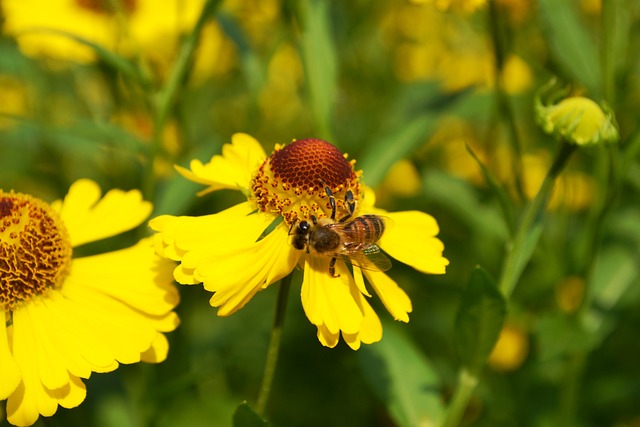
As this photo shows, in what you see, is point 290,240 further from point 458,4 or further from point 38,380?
point 458,4

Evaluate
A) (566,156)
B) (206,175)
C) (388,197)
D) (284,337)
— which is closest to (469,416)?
(284,337)

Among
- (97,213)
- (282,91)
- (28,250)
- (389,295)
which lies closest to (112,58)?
(97,213)

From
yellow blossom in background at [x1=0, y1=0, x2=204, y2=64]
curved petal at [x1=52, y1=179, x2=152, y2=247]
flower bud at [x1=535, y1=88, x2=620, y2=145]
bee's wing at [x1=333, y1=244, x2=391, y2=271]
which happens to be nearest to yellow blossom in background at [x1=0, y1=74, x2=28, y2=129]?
yellow blossom in background at [x1=0, y1=0, x2=204, y2=64]

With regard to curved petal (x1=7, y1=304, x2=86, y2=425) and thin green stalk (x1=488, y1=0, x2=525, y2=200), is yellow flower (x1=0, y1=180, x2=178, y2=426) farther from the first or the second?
thin green stalk (x1=488, y1=0, x2=525, y2=200)

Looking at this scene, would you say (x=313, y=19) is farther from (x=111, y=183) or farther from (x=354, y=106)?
(x=354, y=106)

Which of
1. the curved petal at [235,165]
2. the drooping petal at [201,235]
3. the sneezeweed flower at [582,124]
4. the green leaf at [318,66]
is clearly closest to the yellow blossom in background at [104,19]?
the green leaf at [318,66]

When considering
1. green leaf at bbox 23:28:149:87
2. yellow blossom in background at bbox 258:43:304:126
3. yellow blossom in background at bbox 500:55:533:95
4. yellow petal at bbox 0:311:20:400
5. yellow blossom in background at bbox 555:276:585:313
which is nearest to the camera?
yellow petal at bbox 0:311:20:400

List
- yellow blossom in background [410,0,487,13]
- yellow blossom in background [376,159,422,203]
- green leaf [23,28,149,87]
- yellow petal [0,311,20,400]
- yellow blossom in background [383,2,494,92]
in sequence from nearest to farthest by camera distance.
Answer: yellow petal [0,311,20,400] → green leaf [23,28,149,87] → yellow blossom in background [410,0,487,13] → yellow blossom in background [376,159,422,203] → yellow blossom in background [383,2,494,92]
